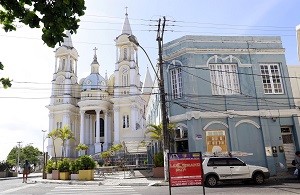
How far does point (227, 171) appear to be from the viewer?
1502 cm

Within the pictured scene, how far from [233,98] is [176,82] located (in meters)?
4.42

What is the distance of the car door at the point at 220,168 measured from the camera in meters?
14.9

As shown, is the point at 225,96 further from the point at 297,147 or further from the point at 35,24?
the point at 35,24

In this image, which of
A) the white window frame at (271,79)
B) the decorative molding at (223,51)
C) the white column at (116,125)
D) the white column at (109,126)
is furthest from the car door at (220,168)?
the white column at (109,126)

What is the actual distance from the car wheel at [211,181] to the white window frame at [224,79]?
807 cm

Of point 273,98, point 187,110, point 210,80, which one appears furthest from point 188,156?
point 273,98

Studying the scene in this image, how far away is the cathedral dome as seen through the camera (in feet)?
182

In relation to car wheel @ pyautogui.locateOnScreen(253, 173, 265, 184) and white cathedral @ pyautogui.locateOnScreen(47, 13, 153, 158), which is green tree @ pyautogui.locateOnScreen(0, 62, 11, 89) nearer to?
car wheel @ pyautogui.locateOnScreen(253, 173, 265, 184)

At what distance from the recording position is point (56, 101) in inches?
2242

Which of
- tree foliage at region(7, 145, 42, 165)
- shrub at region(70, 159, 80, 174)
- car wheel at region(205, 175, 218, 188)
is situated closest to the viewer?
car wheel at region(205, 175, 218, 188)

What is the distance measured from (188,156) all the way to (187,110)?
11.7m

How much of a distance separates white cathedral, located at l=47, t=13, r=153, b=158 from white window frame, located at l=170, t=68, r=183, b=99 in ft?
92.1

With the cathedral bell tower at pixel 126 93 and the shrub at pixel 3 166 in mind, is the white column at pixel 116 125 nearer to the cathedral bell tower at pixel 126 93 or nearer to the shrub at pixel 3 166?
the cathedral bell tower at pixel 126 93

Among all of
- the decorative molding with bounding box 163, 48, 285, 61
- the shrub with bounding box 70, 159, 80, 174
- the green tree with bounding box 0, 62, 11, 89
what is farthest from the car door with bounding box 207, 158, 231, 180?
the green tree with bounding box 0, 62, 11, 89
